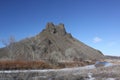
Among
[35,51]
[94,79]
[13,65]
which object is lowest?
[94,79]

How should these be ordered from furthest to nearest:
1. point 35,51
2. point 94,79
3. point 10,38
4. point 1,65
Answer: point 35,51, point 10,38, point 1,65, point 94,79

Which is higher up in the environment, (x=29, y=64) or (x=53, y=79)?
(x=29, y=64)

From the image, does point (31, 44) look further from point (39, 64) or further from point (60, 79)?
point (60, 79)

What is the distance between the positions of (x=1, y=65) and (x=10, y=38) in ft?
112

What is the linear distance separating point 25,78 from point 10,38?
44310 mm

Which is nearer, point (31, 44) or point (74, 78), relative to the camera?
point (74, 78)

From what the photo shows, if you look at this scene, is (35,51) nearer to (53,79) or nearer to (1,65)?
(1,65)

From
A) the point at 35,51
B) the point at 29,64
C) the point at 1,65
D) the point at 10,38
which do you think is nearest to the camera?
the point at 1,65

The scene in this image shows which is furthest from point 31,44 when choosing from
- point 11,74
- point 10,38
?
point 11,74

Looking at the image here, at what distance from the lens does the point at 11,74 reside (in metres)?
22.0

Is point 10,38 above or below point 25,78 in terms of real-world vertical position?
above

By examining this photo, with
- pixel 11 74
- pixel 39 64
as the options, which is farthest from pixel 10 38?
pixel 11 74

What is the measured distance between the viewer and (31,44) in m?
71.3

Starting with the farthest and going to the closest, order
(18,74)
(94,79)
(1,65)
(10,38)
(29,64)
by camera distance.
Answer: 1. (10,38)
2. (29,64)
3. (1,65)
4. (18,74)
5. (94,79)
